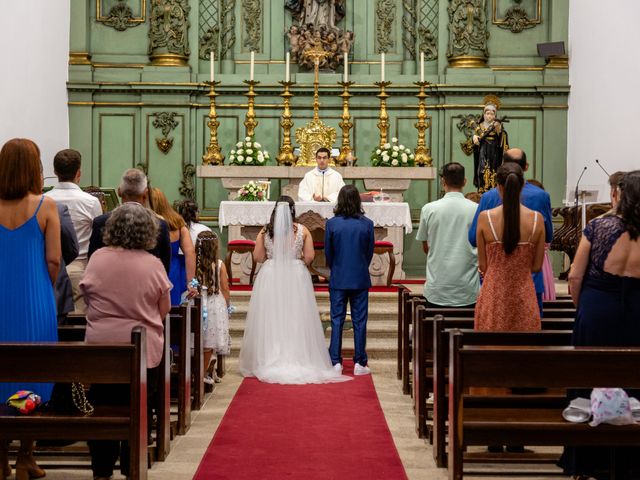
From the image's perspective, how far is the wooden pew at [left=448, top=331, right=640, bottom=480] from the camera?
4.86m

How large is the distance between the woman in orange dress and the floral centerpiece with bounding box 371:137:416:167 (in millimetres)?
8482

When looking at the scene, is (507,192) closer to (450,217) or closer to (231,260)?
(450,217)

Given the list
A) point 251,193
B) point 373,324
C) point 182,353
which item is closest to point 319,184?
point 251,193

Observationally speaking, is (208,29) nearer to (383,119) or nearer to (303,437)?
(383,119)

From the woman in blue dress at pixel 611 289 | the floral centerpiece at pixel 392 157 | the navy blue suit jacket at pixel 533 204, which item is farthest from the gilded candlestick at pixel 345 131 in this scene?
the woman in blue dress at pixel 611 289

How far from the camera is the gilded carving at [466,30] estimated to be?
16250mm

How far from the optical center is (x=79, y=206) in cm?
686

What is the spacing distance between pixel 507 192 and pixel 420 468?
5.67ft

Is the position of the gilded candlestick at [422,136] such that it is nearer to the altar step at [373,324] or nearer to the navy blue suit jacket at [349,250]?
the altar step at [373,324]

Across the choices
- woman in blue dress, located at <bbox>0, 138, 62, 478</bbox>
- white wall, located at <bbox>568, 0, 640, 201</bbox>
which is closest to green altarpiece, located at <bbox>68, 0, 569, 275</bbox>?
white wall, located at <bbox>568, 0, 640, 201</bbox>

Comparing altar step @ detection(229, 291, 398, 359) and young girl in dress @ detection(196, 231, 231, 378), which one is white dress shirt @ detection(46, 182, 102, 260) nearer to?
young girl in dress @ detection(196, 231, 231, 378)

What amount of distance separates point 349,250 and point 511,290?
315cm

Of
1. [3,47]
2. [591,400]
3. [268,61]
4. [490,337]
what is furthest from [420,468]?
[268,61]

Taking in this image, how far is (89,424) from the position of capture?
502cm
